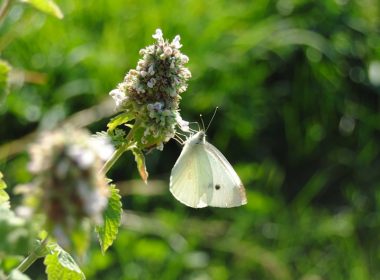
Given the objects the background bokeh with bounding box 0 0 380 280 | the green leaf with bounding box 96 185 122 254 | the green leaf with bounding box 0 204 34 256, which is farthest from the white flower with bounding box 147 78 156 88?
the background bokeh with bounding box 0 0 380 280

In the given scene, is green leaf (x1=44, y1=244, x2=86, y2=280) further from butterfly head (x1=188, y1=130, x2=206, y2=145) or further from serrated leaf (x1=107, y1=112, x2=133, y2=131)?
butterfly head (x1=188, y1=130, x2=206, y2=145)

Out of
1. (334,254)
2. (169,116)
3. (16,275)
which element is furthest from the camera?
(334,254)

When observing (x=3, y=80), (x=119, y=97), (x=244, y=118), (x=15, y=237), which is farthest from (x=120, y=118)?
(x=244, y=118)

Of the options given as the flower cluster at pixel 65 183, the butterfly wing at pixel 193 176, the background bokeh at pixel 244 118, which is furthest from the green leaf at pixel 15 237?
the background bokeh at pixel 244 118

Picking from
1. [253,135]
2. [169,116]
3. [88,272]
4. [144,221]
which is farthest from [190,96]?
[169,116]

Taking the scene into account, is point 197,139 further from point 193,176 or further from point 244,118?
point 244,118

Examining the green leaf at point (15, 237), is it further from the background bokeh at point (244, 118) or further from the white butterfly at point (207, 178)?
the background bokeh at point (244, 118)

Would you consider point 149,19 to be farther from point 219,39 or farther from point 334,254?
point 334,254
